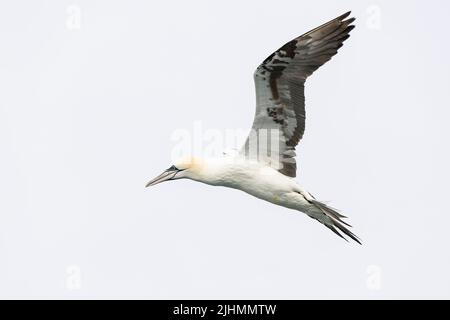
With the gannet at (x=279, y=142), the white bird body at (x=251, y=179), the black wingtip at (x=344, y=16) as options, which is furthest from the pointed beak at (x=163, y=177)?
the black wingtip at (x=344, y=16)

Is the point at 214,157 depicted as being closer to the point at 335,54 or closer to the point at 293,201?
the point at 293,201

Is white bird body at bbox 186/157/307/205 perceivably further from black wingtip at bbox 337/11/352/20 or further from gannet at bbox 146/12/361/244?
black wingtip at bbox 337/11/352/20

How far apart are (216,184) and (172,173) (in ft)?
2.55

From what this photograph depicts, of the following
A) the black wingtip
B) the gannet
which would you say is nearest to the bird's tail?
the gannet

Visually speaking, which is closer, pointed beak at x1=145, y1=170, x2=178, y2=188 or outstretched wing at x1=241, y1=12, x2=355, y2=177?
outstretched wing at x1=241, y1=12, x2=355, y2=177

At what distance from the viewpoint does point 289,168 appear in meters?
17.7

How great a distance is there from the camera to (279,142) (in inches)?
689

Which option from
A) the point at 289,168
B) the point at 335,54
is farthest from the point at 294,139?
the point at 335,54

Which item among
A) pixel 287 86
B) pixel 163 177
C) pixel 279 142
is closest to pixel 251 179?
pixel 279 142

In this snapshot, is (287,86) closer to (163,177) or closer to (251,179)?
(251,179)

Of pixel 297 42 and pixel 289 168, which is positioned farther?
pixel 289 168

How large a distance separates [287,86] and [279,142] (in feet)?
3.51

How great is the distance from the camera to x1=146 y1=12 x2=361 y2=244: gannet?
1666 centimetres

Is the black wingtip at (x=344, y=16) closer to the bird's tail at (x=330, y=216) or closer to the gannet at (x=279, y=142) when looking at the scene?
the gannet at (x=279, y=142)
